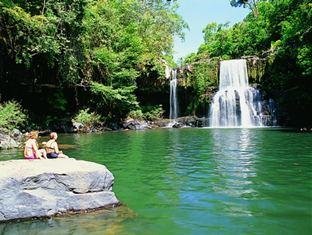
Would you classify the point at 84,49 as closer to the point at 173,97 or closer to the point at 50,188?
the point at 173,97

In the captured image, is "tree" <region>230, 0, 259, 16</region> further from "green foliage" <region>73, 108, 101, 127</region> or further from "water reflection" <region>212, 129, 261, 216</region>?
"water reflection" <region>212, 129, 261, 216</region>

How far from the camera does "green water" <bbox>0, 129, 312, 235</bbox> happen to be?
24.5ft

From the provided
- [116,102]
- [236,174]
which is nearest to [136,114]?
[116,102]

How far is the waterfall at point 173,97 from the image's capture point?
43.8 meters

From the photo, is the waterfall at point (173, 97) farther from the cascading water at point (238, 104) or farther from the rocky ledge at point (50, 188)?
the rocky ledge at point (50, 188)

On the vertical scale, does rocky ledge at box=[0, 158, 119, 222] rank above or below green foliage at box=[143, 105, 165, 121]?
below

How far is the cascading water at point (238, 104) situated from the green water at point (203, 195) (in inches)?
805

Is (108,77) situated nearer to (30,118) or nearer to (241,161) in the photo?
(30,118)

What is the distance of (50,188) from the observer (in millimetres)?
8156

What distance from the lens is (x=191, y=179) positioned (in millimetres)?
11836

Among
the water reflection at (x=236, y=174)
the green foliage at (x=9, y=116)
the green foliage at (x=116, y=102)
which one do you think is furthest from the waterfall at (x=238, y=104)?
the water reflection at (x=236, y=174)

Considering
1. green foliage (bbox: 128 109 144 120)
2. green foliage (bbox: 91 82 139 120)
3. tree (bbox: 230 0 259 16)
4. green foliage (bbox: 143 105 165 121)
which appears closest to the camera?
green foliage (bbox: 91 82 139 120)

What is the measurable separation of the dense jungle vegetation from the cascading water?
51.2 inches

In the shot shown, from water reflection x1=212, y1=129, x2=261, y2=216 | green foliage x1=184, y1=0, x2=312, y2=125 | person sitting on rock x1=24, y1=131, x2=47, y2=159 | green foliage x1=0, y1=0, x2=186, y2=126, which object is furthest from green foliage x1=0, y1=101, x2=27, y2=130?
green foliage x1=184, y1=0, x2=312, y2=125
